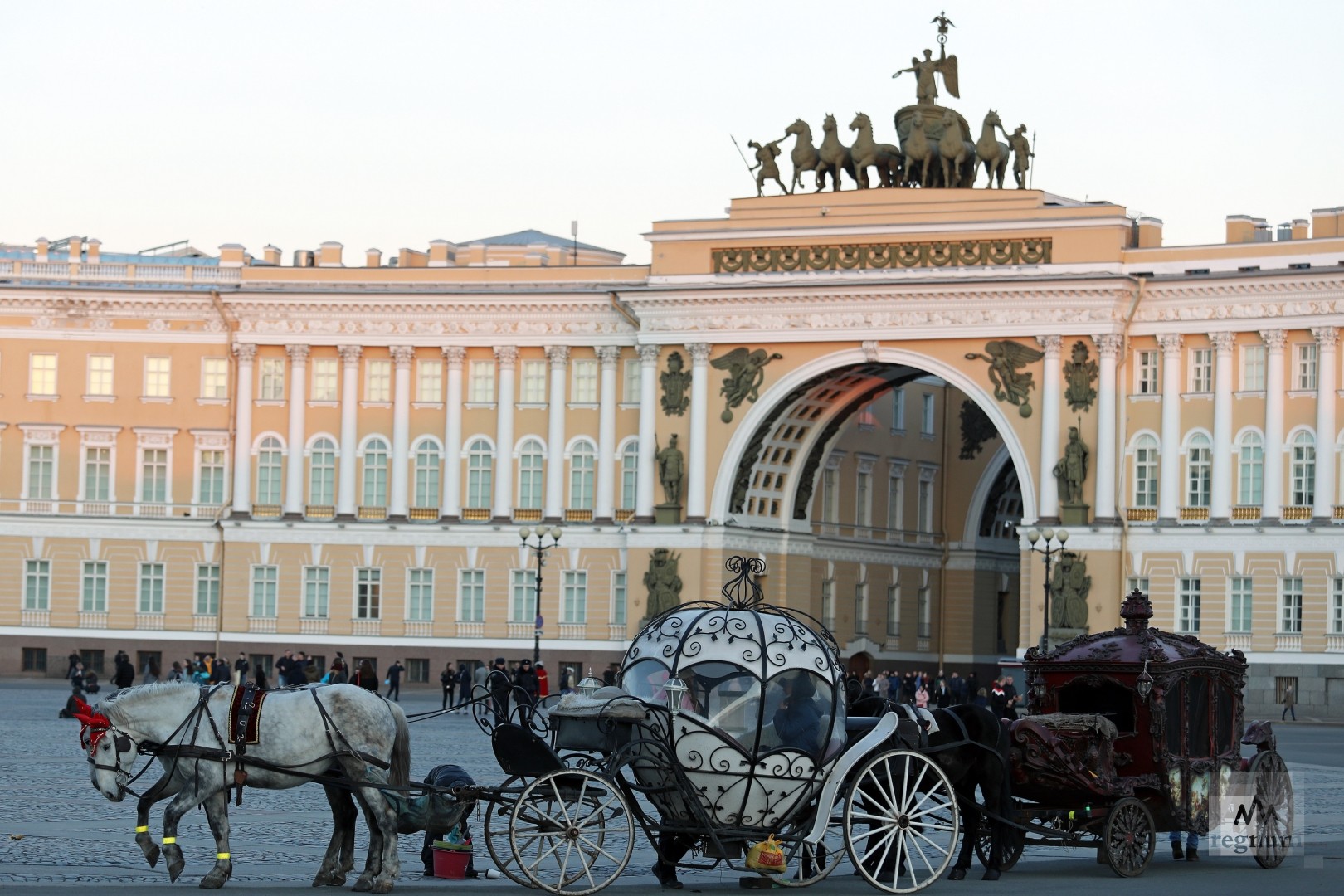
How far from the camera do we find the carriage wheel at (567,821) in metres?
16.5

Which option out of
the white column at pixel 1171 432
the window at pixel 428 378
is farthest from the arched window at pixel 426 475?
the white column at pixel 1171 432

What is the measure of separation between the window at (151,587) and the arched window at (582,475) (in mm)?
11428

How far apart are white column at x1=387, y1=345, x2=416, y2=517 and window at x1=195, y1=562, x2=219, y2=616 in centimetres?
519

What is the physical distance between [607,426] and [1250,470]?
16579mm

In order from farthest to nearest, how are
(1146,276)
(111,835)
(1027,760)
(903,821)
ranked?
1. (1146,276)
2. (111,835)
3. (1027,760)
4. (903,821)

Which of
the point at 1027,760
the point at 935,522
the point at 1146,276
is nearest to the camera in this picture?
the point at 1027,760

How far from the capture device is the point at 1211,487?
56469 millimetres

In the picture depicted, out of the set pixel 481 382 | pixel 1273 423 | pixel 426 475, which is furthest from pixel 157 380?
pixel 1273 423

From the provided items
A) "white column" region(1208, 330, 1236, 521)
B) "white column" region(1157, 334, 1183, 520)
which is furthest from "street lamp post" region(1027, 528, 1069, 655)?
"white column" region(1208, 330, 1236, 521)

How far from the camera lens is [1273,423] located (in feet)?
182

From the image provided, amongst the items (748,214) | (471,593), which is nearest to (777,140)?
(748,214)

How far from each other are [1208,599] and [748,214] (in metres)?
15.1

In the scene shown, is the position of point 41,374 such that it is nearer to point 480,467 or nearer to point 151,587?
point 151,587

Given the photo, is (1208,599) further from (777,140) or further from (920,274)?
(777,140)
